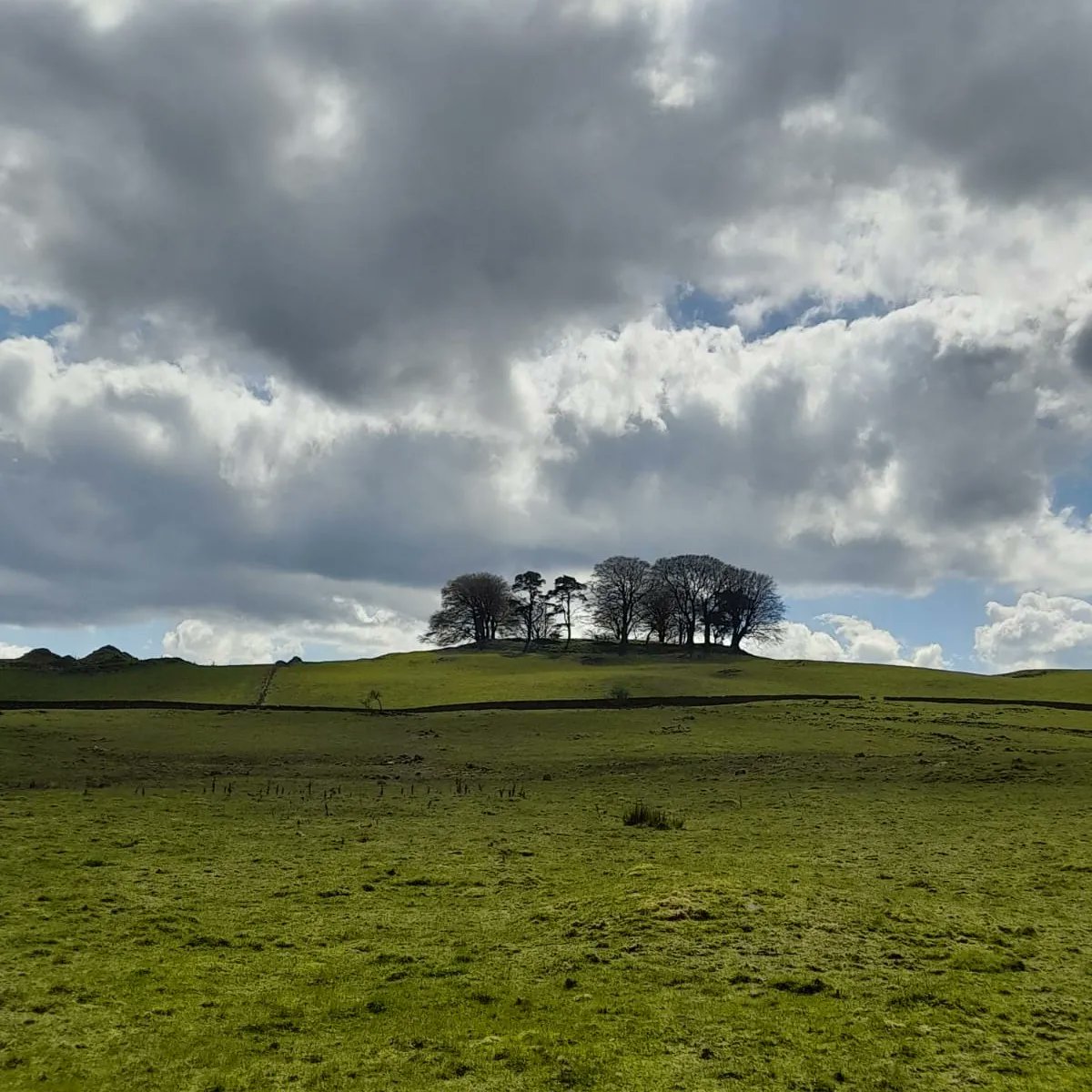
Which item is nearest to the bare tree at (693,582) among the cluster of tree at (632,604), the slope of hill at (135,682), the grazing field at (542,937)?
the cluster of tree at (632,604)

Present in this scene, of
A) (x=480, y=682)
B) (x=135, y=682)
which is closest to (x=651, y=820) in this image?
(x=480, y=682)

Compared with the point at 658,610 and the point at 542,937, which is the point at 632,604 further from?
the point at 542,937

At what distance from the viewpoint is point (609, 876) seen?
673 inches

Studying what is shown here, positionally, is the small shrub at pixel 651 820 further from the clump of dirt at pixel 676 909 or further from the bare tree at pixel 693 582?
the bare tree at pixel 693 582

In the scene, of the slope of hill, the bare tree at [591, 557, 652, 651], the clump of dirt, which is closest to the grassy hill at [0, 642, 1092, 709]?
the slope of hill

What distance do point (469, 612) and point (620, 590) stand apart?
24365 mm

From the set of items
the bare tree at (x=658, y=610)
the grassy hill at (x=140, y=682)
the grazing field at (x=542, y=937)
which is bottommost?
the grazing field at (x=542, y=937)

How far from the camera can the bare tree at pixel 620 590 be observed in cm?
13225

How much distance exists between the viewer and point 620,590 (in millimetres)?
132625

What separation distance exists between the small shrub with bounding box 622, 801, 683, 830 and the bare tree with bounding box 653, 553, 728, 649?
4318 inches

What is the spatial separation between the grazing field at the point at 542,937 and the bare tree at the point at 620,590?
10083 cm

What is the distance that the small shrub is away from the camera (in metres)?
23.3

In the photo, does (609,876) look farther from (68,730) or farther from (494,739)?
(68,730)

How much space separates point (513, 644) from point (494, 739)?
91.7 metres
